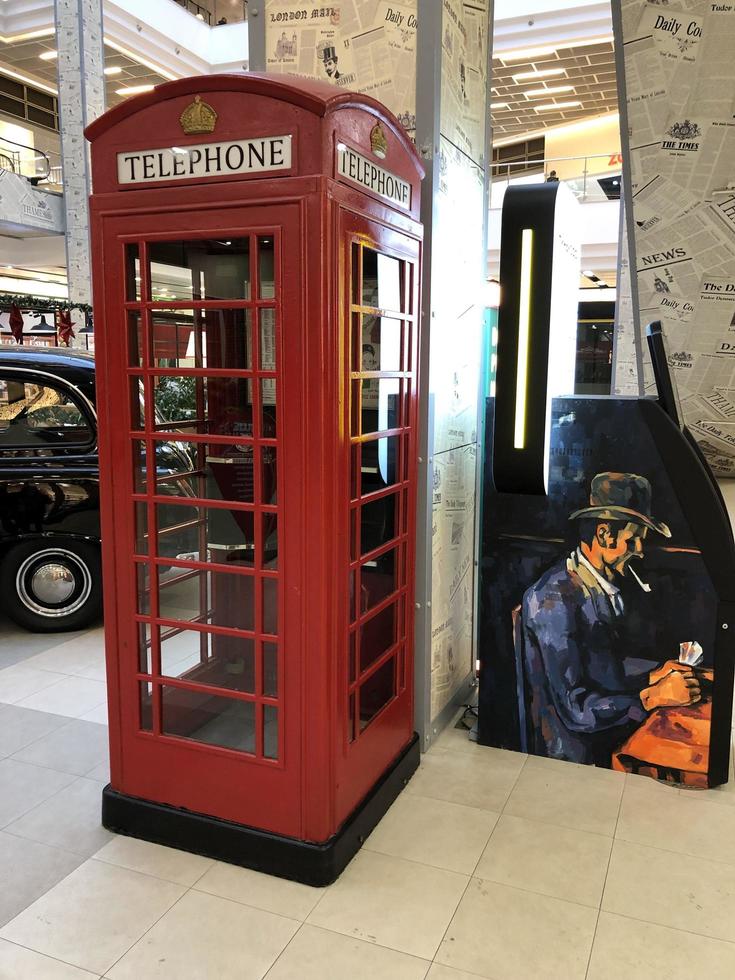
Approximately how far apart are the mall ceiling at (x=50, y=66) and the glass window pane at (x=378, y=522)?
57.2ft

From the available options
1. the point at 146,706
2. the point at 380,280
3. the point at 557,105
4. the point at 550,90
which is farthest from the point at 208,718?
the point at 557,105

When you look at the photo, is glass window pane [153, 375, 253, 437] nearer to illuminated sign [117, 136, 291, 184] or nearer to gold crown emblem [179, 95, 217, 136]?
illuminated sign [117, 136, 291, 184]

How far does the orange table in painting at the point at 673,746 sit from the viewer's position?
121 inches

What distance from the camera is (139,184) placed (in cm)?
240

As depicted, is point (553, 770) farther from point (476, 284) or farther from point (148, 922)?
point (476, 284)

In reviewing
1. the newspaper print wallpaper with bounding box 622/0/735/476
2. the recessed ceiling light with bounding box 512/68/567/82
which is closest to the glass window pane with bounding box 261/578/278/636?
the newspaper print wallpaper with bounding box 622/0/735/476

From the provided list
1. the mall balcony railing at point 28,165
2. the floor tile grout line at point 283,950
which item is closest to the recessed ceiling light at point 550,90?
the mall balcony railing at point 28,165

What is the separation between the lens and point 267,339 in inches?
95.7

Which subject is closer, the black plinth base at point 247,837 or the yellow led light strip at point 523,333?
the black plinth base at point 247,837

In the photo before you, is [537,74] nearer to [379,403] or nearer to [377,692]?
[379,403]

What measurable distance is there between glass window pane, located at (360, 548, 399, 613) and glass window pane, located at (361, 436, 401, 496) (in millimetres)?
284

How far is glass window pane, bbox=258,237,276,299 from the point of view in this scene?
2301 millimetres

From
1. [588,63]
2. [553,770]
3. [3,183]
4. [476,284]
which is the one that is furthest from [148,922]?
[588,63]

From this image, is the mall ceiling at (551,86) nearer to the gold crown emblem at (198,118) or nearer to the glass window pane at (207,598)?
the gold crown emblem at (198,118)
